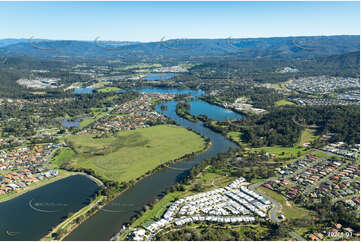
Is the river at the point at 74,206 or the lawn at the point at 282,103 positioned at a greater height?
the lawn at the point at 282,103

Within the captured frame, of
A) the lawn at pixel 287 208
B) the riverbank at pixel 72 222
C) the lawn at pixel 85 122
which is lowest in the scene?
the riverbank at pixel 72 222

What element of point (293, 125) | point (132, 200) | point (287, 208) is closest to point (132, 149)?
point (132, 200)

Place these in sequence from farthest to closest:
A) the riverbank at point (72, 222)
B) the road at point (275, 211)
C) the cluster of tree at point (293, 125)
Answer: the cluster of tree at point (293, 125), the riverbank at point (72, 222), the road at point (275, 211)

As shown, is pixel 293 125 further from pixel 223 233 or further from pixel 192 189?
pixel 223 233

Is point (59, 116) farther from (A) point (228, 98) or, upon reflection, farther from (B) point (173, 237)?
(B) point (173, 237)

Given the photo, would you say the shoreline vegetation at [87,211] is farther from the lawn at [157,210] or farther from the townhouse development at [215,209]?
the townhouse development at [215,209]

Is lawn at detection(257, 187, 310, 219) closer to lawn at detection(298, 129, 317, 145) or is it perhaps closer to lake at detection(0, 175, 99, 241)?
lawn at detection(298, 129, 317, 145)

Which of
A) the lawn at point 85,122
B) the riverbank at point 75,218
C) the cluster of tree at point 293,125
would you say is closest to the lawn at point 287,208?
the cluster of tree at point 293,125

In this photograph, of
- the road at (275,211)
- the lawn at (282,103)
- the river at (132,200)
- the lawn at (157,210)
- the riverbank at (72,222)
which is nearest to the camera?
the road at (275,211)
